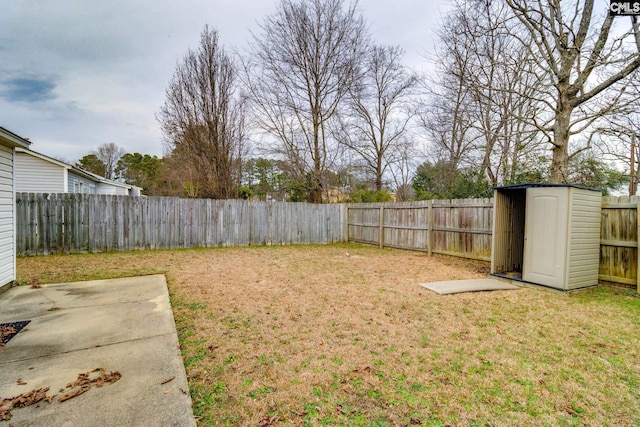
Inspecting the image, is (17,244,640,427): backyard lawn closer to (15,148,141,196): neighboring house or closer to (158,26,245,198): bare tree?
(158,26,245,198): bare tree

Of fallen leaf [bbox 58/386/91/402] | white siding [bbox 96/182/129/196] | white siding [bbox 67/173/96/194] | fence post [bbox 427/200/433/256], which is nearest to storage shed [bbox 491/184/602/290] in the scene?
fence post [bbox 427/200/433/256]

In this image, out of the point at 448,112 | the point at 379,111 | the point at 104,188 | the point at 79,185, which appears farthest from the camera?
the point at 104,188

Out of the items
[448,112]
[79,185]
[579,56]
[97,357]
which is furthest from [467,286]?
[79,185]

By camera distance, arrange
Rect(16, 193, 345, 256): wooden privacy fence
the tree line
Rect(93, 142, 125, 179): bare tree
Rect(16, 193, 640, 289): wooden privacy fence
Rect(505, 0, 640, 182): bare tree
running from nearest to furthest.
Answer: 1. Rect(16, 193, 640, 289): wooden privacy fence
2. Rect(505, 0, 640, 182): bare tree
3. the tree line
4. Rect(16, 193, 345, 256): wooden privacy fence
5. Rect(93, 142, 125, 179): bare tree

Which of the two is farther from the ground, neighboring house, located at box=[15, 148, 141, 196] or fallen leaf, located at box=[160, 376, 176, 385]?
neighboring house, located at box=[15, 148, 141, 196]

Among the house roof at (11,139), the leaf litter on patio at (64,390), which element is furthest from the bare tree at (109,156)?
the leaf litter on patio at (64,390)

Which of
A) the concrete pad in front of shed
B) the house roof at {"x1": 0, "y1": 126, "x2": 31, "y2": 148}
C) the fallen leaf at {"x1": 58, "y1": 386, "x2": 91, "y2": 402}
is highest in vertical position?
the house roof at {"x1": 0, "y1": 126, "x2": 31, "y2": 148}

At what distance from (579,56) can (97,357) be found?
9014 mm

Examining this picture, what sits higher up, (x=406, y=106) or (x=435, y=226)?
(x=406, y=106)

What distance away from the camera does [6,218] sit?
168 inches

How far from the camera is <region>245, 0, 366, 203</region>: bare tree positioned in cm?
1247

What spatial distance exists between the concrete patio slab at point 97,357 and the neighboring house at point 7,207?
0.45 m

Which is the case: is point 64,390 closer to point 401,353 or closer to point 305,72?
point 401,353

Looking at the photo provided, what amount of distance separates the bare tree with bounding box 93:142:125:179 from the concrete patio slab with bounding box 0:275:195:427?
1300 inches
